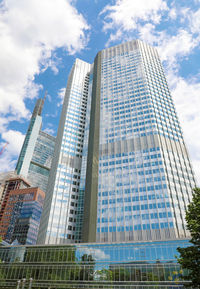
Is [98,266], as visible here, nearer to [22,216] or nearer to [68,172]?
[68,172]

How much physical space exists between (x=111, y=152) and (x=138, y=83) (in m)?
43.9

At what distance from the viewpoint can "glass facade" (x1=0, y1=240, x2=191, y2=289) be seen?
52469 millimetres

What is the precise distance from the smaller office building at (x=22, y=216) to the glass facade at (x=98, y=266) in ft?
309

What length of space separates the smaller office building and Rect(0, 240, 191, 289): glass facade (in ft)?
309

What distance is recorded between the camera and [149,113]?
10775 centimetres

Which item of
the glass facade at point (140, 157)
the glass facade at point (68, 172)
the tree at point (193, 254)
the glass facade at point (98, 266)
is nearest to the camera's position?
the tree at point (193, 254)

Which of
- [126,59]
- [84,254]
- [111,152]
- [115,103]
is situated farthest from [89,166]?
[126,59]

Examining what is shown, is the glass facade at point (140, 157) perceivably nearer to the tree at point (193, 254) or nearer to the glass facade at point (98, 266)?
the glass facade at point (98, 266)

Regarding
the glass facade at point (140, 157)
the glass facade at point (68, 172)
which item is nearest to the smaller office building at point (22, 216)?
the glass facade at point (68, 172)

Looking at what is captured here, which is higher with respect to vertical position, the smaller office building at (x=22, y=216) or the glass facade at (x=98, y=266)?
the smaller office building at (x=22, y=216)

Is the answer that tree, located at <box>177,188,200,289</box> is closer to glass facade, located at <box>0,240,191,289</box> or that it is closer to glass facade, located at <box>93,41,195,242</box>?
glass facade, located at <box>0,240,191,289</box>

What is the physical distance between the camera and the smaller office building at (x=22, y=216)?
157 meters

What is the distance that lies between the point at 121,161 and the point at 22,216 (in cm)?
10791

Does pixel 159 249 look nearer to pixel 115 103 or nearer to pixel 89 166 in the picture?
pixel 89 166
